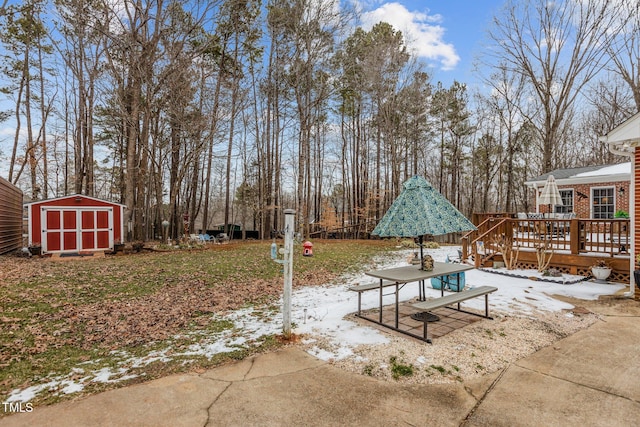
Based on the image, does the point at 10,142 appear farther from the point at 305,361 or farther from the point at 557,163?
the point at 557,163

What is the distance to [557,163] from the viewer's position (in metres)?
23.2

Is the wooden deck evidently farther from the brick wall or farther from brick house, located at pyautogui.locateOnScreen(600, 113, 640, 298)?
the brick wall

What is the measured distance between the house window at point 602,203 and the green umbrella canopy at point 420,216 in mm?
13383

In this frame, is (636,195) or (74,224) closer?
(636,195)

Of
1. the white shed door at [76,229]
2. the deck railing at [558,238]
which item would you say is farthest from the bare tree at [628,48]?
the white shed door at [76,229]

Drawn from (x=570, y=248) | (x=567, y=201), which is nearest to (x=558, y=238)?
(x=570, y=248)

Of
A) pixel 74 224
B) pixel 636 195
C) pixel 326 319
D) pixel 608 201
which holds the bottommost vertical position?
pixel 326 319

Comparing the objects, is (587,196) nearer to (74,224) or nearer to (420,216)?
(420,216)

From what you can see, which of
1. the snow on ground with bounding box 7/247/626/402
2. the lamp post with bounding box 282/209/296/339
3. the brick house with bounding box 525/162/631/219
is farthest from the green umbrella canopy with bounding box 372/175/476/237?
the brick house with bounding box 525/162/631/219

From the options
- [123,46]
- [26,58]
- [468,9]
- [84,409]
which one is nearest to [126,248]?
[123,46]

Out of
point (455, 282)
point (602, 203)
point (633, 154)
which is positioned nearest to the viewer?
point (633, 154)

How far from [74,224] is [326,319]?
→ 11.6 meters

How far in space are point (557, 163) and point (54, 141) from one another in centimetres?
3293

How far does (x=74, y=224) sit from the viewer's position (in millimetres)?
11797
